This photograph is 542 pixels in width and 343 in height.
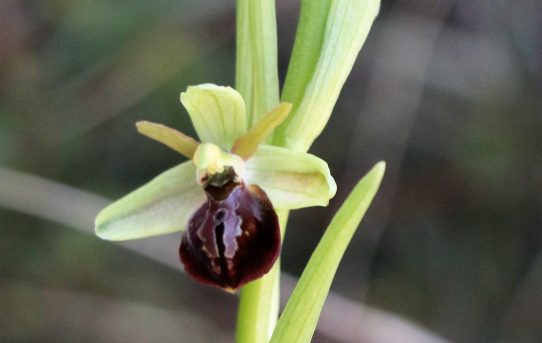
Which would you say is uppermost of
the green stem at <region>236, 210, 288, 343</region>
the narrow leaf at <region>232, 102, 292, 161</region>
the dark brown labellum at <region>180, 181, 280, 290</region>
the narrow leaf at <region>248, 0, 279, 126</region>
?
the narrow leaf at <region>248, 0, 279, 126</region>

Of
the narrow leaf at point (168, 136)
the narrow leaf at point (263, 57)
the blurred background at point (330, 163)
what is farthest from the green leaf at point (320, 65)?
the blurred background at point (330, 163)

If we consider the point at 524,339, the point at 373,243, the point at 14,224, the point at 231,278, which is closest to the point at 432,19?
the point at 373,243

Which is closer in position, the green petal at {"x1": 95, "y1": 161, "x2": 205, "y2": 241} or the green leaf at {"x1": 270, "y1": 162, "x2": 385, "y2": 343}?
the green leaf at {"x1": 270, "y1": 162, "x2": 385, "y2": 343}

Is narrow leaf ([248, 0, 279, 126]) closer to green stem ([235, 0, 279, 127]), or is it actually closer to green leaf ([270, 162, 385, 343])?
green stem ([235, 0, 279, 127])

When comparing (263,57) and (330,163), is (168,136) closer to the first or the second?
(263,57)

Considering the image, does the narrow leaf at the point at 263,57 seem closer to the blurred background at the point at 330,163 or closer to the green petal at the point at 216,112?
the green petal at the point at 216,112

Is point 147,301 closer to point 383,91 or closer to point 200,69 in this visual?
point 200,69

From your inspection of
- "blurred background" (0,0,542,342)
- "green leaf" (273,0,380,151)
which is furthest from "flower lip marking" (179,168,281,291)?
"blurred background" (0,0,542,342)
